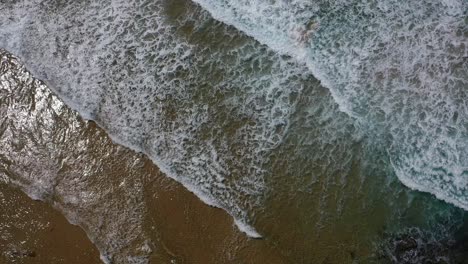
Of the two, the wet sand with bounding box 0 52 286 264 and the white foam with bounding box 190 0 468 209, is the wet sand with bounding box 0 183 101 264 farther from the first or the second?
the white foam with bounding box 190 0 468 209

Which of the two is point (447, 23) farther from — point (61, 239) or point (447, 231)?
point (61, 239)

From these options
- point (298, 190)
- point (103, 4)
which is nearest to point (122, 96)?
Result: point (103, 4)

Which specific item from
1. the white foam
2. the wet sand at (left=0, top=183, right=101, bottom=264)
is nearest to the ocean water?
the white foam

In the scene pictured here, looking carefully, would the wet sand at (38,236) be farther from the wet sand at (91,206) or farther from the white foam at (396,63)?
the white foam at (396,63)

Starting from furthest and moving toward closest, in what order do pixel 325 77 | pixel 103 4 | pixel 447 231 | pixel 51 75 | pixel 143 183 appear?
pixel 103 4
pixel 51 75
pixel 325 77
pixel 143 183
pixel 447 231

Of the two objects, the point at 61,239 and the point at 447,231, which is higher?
the point at 447,231

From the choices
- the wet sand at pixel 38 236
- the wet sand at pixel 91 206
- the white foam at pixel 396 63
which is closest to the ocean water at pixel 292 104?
the white foam at pixel 396 63

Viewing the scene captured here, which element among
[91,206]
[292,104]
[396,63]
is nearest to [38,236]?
[91,206]

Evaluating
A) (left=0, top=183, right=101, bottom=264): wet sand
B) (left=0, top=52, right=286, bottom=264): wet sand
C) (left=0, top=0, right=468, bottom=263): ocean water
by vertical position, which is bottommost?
(left=0, top=183, right=101, bottom=264): wet sand
